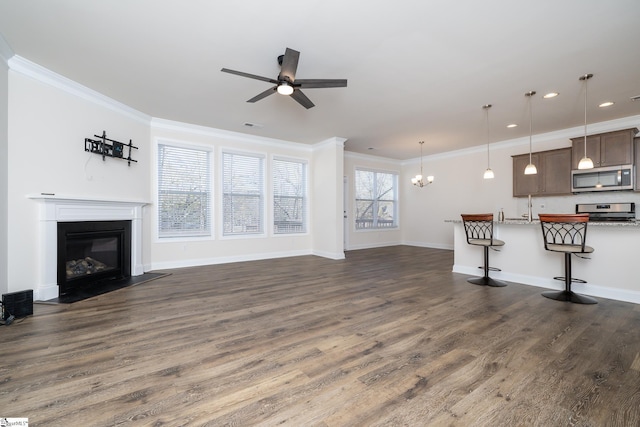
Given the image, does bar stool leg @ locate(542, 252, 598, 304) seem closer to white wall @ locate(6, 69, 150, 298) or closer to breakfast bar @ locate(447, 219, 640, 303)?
breakfast bar @ locate(447, 219, 640, 303)

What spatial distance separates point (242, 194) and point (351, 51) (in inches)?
164

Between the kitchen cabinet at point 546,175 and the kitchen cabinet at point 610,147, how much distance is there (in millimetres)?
267

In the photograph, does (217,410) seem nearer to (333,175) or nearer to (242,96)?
(242,96)

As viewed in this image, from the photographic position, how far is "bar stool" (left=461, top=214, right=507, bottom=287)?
4286 mm

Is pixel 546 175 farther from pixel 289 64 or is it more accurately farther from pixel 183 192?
pixel 183 192

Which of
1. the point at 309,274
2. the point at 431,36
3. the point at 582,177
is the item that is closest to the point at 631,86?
the point at 582,177

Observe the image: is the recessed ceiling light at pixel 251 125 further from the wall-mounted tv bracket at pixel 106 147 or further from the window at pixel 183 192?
the wall-mounted tv bracket at pixel 106 147

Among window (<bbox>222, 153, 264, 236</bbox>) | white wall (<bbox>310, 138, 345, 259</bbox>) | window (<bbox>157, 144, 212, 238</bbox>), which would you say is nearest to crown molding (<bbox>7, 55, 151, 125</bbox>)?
window (<bbox>157, 144, 212, 238</bbox>)

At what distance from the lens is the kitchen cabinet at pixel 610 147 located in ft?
16.4

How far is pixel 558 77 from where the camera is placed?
145 inches

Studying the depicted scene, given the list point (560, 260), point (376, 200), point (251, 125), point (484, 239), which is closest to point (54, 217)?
point (251, 125)

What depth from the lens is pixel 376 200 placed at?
9023 mm

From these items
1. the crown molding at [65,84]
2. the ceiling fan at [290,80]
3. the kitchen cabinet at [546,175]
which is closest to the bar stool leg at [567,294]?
the kitchen cabinet at [546,175]

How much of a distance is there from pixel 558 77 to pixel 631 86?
4.12 ft
